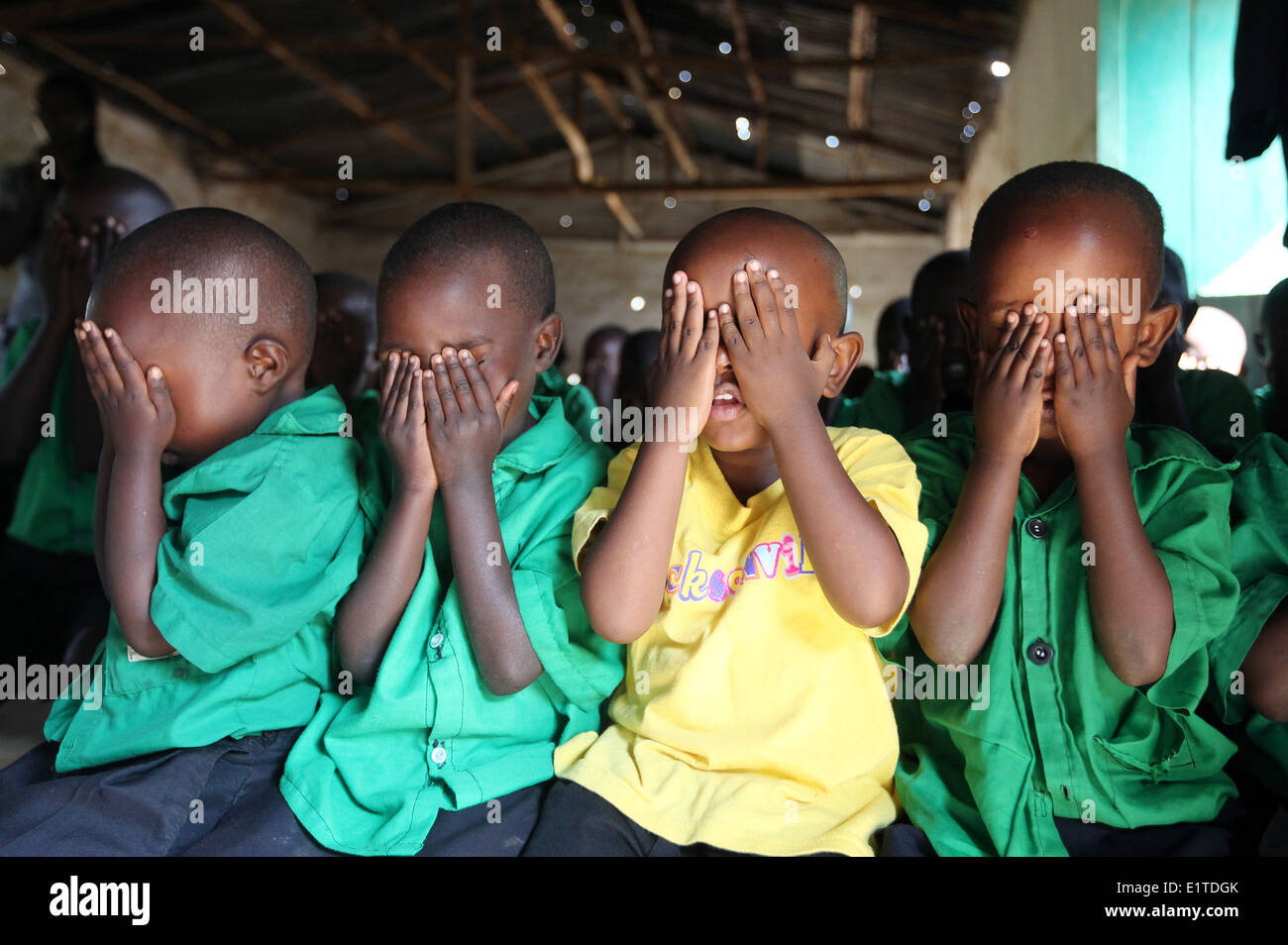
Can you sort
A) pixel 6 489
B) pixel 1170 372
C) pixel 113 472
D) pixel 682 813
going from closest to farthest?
pixel 682 813 < pixel 113 472 < pixel 1170 372 < pixel 6 489

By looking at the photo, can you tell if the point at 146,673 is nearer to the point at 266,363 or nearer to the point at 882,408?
the point at 266,363

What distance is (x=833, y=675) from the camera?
133 centimetres

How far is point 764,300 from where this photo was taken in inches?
48.8

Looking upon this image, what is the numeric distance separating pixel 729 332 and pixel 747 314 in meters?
0.03

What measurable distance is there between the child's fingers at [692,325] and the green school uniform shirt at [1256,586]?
2.58 feet

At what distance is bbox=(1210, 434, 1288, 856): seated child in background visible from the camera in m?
1.33

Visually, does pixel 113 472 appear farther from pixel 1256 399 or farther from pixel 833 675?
pixel 1256 399

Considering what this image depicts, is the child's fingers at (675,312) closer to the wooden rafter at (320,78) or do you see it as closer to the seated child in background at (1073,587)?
the seated child in background at (1073,587)

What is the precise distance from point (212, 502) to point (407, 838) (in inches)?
21.5

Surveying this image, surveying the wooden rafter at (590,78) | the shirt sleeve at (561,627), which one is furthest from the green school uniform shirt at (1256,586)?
the wooden rafter at (590,78)

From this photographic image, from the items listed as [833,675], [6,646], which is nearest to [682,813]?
[833,675]

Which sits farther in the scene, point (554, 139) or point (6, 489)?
point (554, 139)

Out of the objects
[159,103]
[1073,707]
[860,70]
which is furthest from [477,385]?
[159,103]

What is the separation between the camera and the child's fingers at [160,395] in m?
1.47
